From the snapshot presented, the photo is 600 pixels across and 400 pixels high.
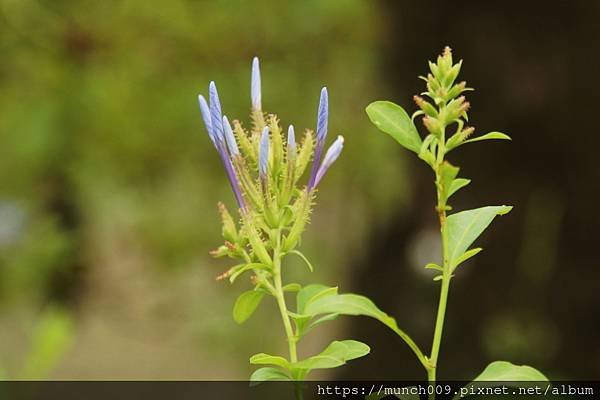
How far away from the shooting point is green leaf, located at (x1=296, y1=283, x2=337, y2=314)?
0.39 metres

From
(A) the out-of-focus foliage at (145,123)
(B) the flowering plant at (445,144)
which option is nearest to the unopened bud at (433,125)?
(B) the flowering plant at (445,144)

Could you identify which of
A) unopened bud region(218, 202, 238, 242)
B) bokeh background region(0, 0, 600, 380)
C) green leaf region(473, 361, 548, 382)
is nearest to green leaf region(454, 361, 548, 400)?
green leaf region(473, 361, 548, 382)

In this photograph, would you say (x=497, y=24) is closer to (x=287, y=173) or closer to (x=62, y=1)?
(x=62, y=1)

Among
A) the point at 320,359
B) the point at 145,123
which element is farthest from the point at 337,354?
the point at 145,123

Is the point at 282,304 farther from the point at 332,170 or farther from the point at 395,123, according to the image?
the point at 332,170

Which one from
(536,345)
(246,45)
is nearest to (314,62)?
(246,45)

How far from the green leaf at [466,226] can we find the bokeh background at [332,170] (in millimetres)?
938

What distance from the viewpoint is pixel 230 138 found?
36 cm

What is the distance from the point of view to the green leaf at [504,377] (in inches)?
13.5

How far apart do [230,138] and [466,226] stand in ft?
0.30

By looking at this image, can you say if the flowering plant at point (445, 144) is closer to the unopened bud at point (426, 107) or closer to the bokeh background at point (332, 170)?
the unopened bud at point (426, 107)

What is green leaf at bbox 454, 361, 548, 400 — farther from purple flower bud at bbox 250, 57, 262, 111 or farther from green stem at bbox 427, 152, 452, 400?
purple flower bud at bbox 250, 57, 262, 111

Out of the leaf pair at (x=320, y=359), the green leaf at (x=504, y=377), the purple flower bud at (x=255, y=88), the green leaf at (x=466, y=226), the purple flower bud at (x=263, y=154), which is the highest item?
the purple flower bud at (x=255, y=88)

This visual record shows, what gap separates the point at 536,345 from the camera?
1485mm
